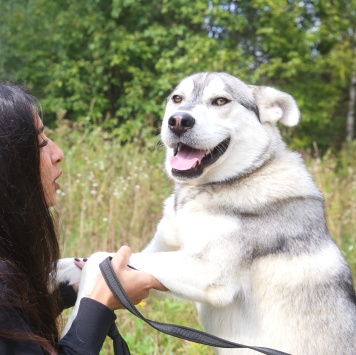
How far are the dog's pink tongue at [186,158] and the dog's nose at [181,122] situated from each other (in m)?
0.11

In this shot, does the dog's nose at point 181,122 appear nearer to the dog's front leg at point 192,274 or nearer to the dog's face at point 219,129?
the dog's face at point 219,129

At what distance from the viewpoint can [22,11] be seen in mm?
14508

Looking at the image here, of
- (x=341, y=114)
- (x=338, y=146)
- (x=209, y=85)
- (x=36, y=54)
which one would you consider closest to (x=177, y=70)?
(x=36, y=54)

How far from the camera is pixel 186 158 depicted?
2.39 m

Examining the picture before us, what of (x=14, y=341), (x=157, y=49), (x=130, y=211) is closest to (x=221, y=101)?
(x=14, y=341)

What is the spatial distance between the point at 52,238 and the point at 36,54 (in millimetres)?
13369

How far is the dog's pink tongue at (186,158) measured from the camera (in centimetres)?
236

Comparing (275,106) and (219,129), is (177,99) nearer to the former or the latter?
(219,129)

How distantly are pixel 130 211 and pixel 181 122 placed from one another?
219cm

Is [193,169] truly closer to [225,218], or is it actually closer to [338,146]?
[225,218]

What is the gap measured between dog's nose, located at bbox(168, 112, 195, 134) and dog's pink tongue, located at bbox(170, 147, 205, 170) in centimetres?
11

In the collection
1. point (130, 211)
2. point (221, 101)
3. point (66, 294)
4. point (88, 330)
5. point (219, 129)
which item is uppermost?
point (221, 101)

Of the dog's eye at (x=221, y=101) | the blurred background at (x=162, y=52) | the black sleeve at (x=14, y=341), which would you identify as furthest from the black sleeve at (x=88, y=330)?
the blurred background at (x=162, y=52)

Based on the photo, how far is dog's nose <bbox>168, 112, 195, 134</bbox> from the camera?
2338 mm
